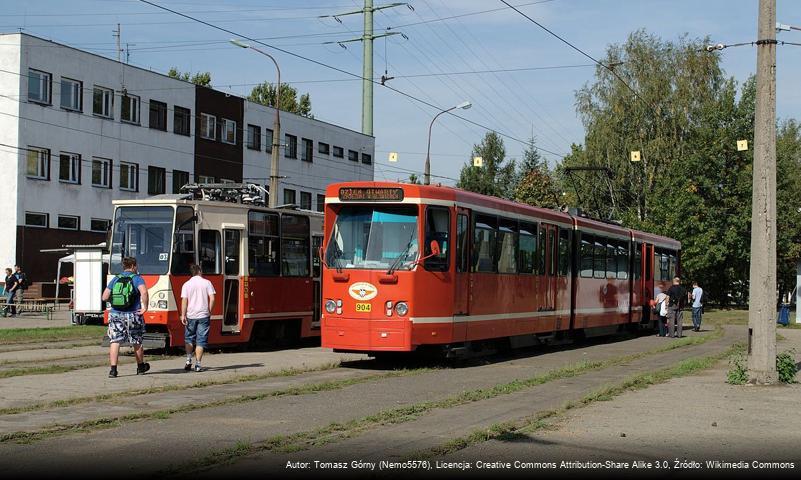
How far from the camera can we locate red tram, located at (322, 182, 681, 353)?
1720 centimetres

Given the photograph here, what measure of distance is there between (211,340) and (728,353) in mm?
10807

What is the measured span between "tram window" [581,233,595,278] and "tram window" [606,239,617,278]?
1.79 m

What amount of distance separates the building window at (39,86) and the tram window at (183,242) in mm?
27385

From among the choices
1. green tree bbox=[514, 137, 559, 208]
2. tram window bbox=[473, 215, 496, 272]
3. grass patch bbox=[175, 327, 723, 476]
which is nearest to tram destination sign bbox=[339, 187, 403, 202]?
tram window bbox=[473, 215, 496, 272]

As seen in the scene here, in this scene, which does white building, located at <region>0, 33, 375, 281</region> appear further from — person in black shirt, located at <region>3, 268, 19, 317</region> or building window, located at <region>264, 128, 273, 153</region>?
person in black shirt, located at <region>3, 268, 19, 317</region>

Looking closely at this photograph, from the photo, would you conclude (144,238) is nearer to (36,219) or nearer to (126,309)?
A: (126,309)

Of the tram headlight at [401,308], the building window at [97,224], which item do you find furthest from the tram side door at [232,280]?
the building window at [97,224]

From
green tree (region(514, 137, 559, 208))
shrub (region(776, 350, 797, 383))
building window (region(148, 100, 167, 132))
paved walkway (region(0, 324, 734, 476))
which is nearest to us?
paved walkway (region(0, 324, 734, 476))

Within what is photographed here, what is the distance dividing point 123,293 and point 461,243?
5950 millimetres

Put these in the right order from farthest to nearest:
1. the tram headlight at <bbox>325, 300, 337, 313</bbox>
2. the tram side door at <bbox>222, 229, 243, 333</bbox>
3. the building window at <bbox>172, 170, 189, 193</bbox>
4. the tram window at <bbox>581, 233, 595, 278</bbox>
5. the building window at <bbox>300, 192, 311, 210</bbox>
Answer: the building window at <bbox>300, 192, 311, 210</bbox> → the building window at <bbox>172, 170, 189, 193</bbox> → the tram window at <bbox>581, 233, 595, 278</bbox> → the tram side door at <bbox>222, 229, 243, 333</bbox> → the tram headlight at <bbox>325, 300, 337, 313</bbox>

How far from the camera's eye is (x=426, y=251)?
17.3 metres

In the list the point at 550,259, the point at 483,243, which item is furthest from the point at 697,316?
the point at 483,243

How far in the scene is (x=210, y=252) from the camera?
67.6 ft

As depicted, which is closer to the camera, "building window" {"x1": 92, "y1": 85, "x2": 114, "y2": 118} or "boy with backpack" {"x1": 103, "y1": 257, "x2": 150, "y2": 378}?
"boy with backpack" {"x1": 103, "y1": 257, "x2": 150, "y2": 378}
